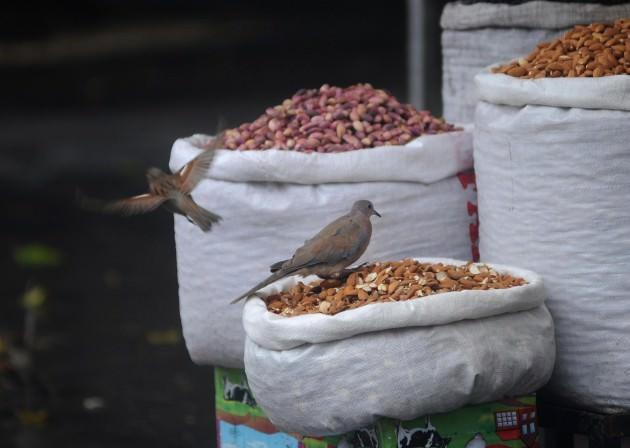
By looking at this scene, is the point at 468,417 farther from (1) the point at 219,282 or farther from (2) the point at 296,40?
(2) the point at 296,40

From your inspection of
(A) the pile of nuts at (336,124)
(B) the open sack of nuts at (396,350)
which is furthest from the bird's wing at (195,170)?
(B) the open sack of nuts at (396,350)

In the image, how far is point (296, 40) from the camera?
69.6 feet

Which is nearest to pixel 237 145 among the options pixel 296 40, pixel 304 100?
pixel 304 100

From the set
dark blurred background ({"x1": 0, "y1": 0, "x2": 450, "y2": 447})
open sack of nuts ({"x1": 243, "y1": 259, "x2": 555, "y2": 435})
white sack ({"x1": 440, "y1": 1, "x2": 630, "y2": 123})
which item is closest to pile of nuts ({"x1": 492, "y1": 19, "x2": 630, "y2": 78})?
white sack ({"x1": 440, "y1": 1, "x2": 630, "y2": 123})

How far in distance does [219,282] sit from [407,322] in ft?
2.62

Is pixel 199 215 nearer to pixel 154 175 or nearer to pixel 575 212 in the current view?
pixel 154 175

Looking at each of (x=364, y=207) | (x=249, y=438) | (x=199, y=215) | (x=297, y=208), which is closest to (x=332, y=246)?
(x=364, y=207)

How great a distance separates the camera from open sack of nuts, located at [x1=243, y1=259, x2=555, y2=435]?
2.46 metres

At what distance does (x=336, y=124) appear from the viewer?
309 centimetres

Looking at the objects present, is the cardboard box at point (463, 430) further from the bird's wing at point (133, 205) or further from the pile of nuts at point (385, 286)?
the bird's wing at point (133, 205)

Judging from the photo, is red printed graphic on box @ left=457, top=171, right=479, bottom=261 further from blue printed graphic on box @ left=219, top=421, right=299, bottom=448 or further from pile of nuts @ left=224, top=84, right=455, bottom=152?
blue printed graphic on box @ left=219, top=421, right=299, bottom=448

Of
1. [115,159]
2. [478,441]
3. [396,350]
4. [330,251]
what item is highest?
[330,251]

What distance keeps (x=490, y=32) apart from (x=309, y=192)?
934 millimetres

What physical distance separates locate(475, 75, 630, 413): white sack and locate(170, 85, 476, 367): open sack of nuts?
0.24 metres
